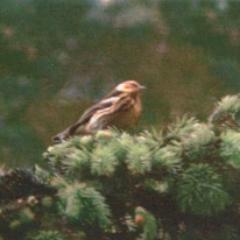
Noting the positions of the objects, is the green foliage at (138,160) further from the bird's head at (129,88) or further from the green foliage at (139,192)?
the bird's head at (129,88)

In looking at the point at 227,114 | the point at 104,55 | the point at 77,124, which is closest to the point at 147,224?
the point at 227,114

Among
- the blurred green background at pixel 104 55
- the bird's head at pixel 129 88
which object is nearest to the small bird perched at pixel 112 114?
the bird's head at pixel 129 88

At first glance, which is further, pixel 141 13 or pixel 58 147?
pixel 141 13

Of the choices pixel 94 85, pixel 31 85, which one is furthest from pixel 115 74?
pixel 31 85

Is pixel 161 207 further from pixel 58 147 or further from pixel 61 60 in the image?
pixel 61 60

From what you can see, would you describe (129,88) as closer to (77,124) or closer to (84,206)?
(77,124)
